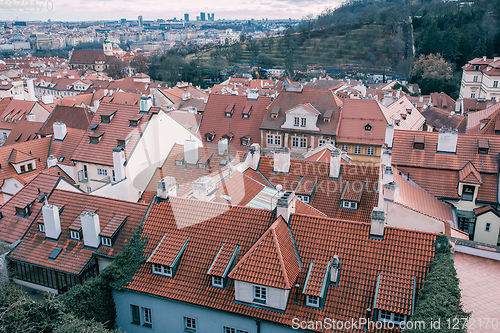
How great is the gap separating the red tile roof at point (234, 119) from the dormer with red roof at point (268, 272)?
23.1 m

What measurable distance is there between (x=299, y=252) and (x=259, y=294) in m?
2.24

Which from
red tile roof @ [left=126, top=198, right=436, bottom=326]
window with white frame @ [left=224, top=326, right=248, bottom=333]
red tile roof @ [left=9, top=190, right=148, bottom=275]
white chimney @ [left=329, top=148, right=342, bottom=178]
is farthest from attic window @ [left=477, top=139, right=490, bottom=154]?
red tile roof @ [left=9, top=190, right=148, bottom=275]

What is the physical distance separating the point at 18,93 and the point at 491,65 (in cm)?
8013

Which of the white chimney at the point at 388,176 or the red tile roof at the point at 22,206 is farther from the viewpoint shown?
the white chimney at the point at 388,176

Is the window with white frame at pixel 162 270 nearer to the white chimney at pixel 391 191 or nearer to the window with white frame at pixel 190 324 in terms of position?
the window with white frame at pixel 190 324

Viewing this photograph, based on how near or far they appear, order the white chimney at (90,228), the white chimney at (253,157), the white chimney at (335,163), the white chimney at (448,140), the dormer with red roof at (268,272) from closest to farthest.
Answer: the dormer with red roof at (268,272)
the white chimney at (90,228)
the white chimney at (335,163)
the white chimney at (253,157)
the white chimney at (448,140)

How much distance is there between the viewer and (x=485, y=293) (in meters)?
15.9

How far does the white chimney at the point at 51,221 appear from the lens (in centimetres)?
1841

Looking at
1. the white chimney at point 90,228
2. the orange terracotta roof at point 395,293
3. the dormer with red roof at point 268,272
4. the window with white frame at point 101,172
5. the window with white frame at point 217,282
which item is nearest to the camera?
the orange terracotta roof at point 395,293

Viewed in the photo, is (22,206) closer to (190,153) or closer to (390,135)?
(190,153)

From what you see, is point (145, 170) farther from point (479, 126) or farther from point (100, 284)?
point (479, 126)

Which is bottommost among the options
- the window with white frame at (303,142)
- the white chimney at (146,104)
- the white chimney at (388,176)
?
the window with white frame at (303,142)

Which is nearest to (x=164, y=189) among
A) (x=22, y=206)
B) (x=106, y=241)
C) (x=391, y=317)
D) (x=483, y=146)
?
(x=106, y=241)

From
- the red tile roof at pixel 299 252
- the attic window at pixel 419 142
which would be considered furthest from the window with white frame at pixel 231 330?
the attic window at pixel 419 142
